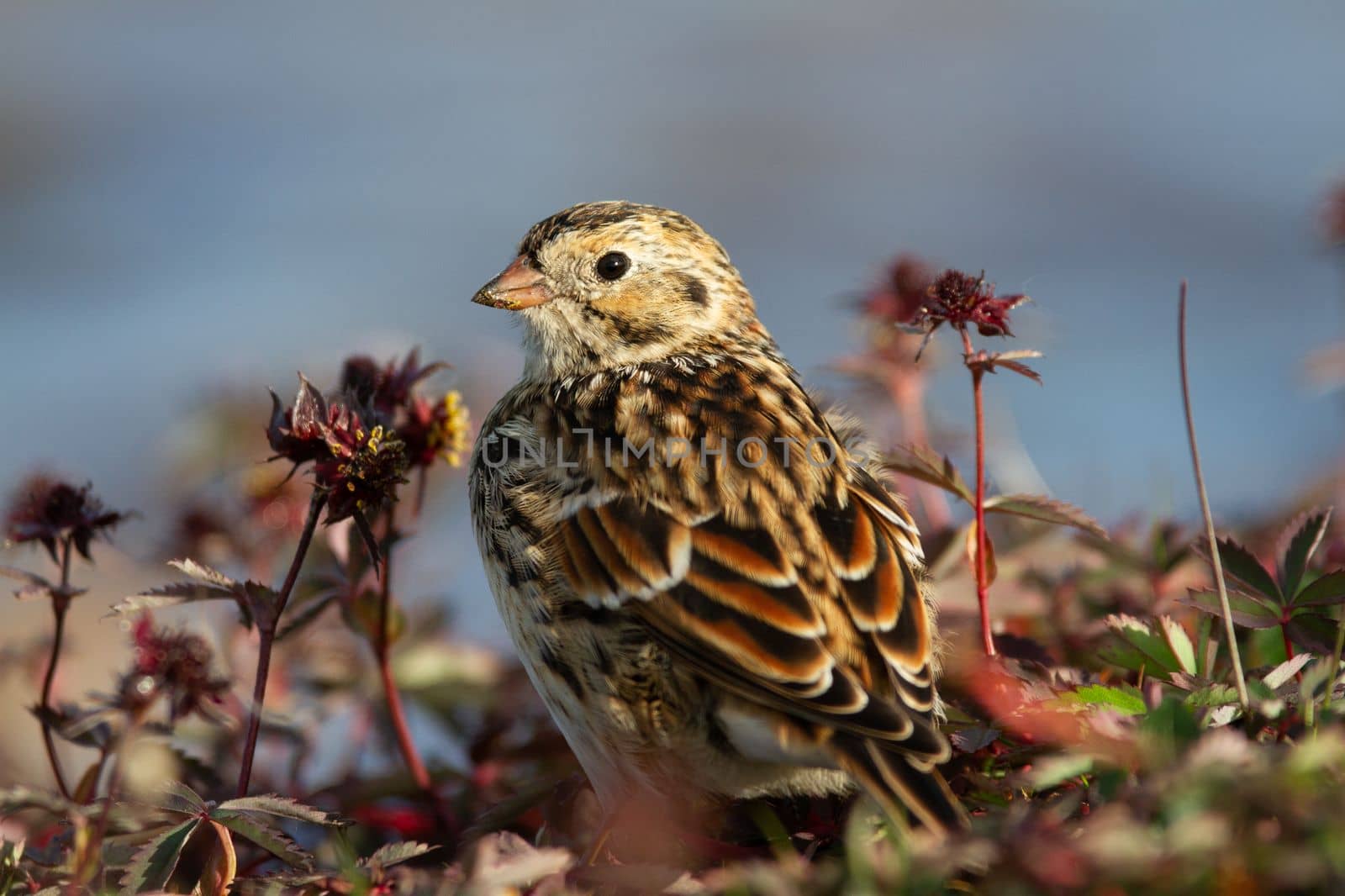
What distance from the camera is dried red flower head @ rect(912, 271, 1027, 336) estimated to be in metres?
2.92

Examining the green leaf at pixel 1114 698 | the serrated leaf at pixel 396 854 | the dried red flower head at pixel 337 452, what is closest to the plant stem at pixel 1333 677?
the green leaf at pixel 1114 698

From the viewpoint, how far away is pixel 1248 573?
9.40 feet

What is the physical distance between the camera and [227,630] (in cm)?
430

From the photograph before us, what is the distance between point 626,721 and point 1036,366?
6.50 metres

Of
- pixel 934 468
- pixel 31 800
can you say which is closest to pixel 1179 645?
pixel 934 468

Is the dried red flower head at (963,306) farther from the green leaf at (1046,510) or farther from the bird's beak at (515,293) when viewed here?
the bird's beak at (515,293)

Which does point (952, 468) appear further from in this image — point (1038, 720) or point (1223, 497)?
point (1223, 497)

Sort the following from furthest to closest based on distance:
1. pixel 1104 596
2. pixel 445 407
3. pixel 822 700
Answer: pixel 1104 596, pixel 445 407, pixel 822 700

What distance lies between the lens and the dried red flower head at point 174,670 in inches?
107

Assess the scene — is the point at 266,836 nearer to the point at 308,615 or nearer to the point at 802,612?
the point at 308,615

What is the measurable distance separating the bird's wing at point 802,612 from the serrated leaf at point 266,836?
77 cm

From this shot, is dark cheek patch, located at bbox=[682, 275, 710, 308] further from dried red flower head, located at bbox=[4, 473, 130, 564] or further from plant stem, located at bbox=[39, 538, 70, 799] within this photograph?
plant stem, located at bbox=[39, 538, 70, 799]

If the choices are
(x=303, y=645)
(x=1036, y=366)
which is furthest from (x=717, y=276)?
(x=1036, y=366)

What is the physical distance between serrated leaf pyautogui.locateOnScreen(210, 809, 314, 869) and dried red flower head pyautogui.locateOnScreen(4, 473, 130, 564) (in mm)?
800
